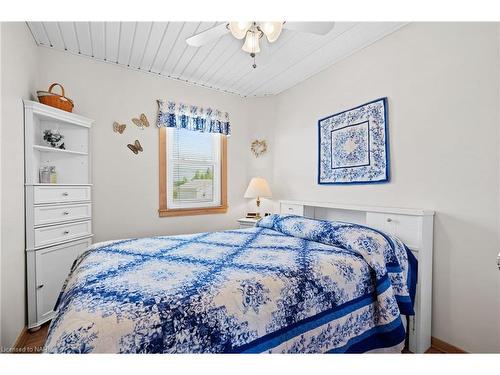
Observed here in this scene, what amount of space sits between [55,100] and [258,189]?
225cm

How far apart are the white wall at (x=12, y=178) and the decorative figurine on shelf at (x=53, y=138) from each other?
1.17ft

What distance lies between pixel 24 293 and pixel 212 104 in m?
2.70

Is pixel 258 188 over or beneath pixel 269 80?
beneath

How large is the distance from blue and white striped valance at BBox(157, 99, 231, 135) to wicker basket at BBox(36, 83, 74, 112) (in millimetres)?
871

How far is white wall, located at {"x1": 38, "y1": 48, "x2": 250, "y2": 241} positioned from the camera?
245 centimetres

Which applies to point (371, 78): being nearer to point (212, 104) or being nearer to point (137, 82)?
point (212, 104)

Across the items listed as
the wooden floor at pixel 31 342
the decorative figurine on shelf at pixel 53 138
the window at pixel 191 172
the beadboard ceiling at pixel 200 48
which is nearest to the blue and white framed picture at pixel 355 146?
the beadboard ceiling at pixel 200 48

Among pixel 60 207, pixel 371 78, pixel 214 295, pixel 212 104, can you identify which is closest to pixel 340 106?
pixel 371 78

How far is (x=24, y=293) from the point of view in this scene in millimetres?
1901

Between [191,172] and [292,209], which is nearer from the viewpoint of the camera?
[292,209]

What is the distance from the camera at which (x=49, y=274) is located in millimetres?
2035

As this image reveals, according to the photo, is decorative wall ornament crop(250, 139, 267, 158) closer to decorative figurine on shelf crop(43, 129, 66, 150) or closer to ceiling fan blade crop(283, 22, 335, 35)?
ceiling fan blade crop(283, 22, 335, 35)

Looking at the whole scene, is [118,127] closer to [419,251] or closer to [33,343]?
[33,343]

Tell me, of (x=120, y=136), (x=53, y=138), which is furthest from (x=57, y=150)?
(x=120, y=136)
